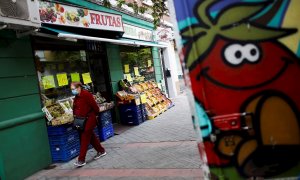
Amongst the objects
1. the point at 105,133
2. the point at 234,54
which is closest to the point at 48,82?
the point at 105,133

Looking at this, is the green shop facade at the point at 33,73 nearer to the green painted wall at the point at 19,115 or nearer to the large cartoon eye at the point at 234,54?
the green painted wall at the point at 19,115

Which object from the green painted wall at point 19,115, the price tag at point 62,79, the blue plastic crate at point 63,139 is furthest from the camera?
the price tag at point 62,79

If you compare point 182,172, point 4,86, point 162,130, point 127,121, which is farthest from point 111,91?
point 182,172

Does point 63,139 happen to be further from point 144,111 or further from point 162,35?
point 162,35

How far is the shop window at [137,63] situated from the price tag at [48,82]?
4.23 m

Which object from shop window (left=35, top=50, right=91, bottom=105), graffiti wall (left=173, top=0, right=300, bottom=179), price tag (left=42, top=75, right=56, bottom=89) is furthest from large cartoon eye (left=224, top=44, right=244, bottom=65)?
price tag (left=42, top=75, right=56, bottom=89)

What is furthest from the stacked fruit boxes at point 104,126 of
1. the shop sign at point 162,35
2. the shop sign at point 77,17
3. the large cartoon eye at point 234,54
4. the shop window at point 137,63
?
the large cartoon eye at point 234,54

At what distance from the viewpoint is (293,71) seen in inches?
87.8

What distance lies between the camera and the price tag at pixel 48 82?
7.78 meters

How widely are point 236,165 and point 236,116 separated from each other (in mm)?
351

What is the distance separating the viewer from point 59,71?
27.8 feet

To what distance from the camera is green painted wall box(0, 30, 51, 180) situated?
6352 millimetres

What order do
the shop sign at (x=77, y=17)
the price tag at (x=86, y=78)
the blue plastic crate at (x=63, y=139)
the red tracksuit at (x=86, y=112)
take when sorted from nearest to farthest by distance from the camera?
the red tracksuit at (x=86, y=112), the shop sign at (x=77, y=17), the blue plastic crate at (x=63, y=139), the price tag at (x=86, y=78)

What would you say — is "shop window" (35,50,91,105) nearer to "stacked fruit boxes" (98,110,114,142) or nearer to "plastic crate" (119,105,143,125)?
"stacked fruit boxes" (98,110,114,142)
